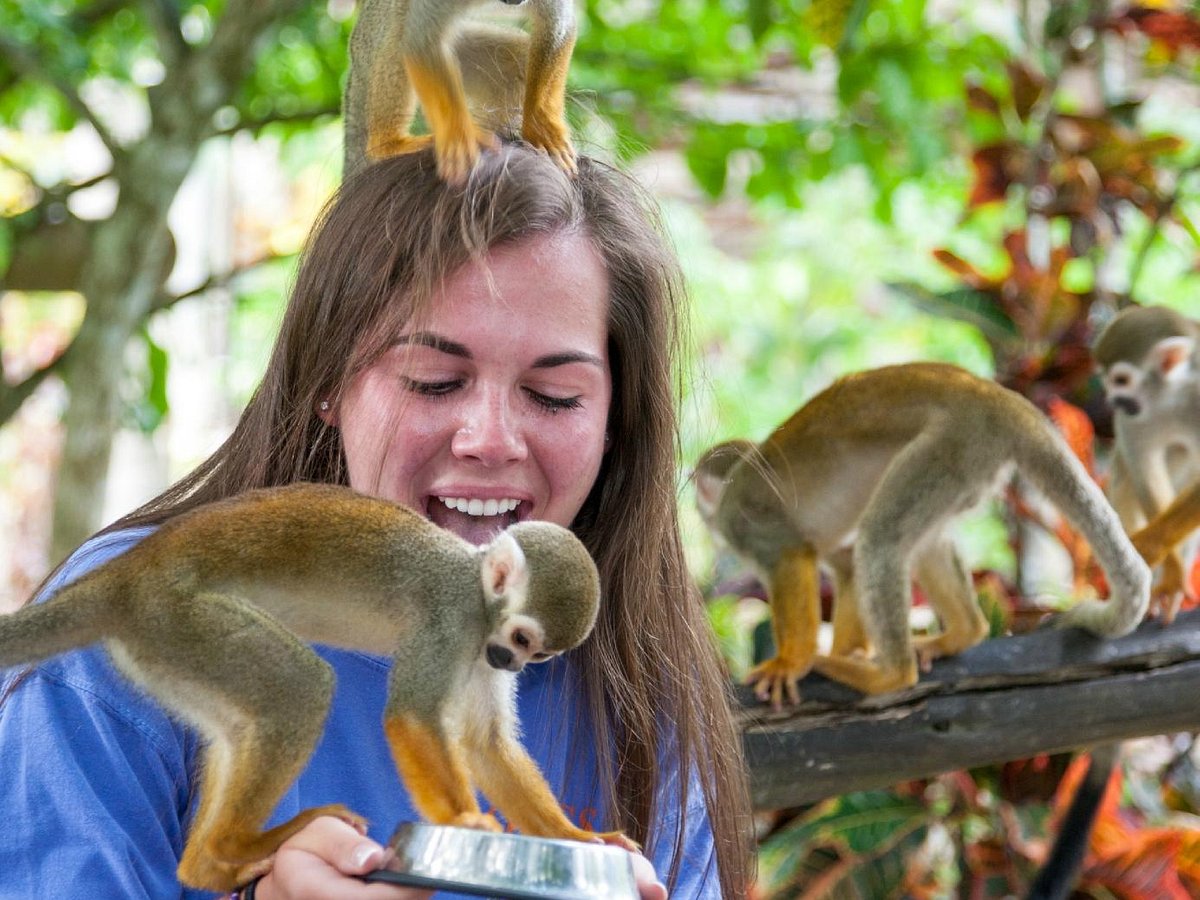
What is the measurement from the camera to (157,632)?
1105 mm

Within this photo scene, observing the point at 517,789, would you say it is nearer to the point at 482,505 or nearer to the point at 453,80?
the point at 482,505

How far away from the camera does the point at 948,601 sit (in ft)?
9.26

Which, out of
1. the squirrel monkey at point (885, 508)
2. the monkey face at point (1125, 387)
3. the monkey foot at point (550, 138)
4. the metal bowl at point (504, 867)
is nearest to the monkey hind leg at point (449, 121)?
the monkey foot at point (550, 138)

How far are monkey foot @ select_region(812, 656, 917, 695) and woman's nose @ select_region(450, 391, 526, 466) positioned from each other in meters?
1.50

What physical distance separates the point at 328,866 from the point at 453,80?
94 cm

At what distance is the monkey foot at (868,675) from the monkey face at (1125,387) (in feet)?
3.16

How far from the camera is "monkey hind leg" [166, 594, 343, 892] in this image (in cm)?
104

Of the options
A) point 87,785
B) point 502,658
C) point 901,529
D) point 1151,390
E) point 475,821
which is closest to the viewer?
point 475,821

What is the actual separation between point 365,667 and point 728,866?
607mm

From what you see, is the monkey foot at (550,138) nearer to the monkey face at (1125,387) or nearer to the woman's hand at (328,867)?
the woman's hand at (328,867)

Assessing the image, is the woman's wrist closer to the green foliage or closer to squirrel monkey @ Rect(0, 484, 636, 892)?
squirrel monkey @ Rect(0, 484, 636, 892)

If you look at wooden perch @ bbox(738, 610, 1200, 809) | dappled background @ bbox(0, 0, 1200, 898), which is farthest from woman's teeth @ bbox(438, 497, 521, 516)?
wooden perch @ bbox(738, 610, 1200, 809)

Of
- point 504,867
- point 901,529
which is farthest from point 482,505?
point 901,529

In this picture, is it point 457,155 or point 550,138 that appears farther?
point 550,138
